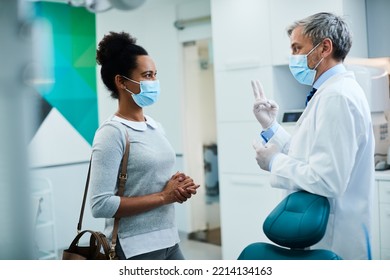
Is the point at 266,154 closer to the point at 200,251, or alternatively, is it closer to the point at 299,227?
the point at 299,227

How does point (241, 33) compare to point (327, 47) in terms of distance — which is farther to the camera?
point (241, 33)

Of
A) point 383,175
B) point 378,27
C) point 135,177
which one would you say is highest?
point 378,27

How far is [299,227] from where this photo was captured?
57.6 inches

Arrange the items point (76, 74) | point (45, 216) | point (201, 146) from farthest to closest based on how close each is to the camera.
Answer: point (201, 146)
point (76, 74)
point (45, 216)

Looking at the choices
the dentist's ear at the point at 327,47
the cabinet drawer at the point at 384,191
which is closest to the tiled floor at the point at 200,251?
Result: the cabinet drawer at the point at 384,191

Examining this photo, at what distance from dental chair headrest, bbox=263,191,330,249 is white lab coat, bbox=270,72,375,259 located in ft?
0.13

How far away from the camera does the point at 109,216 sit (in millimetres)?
1571

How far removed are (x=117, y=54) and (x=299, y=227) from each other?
2.64 feet

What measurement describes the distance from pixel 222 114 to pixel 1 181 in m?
1.92

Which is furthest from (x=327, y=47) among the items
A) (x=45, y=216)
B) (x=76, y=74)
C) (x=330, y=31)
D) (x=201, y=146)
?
(x=201, y=146)

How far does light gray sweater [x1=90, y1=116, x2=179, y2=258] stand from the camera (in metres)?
1.54

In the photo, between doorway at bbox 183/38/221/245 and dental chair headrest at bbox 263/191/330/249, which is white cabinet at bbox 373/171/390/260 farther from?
doorway at bbox 183/38/221/245

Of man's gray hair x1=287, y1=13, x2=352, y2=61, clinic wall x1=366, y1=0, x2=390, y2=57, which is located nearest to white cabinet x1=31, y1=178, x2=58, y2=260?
man's gray hair x1=287, y1=13, x2=352, y2=61

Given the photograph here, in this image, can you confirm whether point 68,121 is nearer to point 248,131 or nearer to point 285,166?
point 248,131
